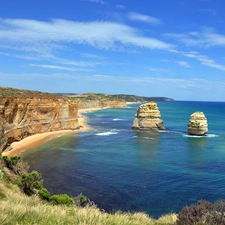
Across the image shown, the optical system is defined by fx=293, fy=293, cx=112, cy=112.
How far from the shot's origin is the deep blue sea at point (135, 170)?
23625mm

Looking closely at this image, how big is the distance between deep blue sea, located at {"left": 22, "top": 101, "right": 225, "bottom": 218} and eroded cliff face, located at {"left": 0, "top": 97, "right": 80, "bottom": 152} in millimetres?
4984

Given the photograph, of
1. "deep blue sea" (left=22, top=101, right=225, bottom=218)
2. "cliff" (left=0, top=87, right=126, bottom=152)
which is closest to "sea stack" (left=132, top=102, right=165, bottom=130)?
"deep blue sea" (left=22, top=101, right=225, bottom=218)

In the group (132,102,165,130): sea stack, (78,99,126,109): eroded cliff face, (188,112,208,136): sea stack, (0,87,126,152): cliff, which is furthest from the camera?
(78,99,126,109): eroded cliff face

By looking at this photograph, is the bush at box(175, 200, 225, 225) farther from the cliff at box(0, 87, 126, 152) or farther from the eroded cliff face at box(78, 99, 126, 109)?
the eroded cliff face at box(78, 99, 126, 109)

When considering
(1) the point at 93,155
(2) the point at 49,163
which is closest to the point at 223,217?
(2) the point at 49,163

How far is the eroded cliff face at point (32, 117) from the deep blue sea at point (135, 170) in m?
4.98

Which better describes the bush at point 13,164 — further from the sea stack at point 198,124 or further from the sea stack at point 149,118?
the sea stack at point 149,118

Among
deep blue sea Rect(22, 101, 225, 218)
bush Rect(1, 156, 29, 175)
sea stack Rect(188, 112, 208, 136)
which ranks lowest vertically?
deep blue sea Rect(22, 101, 225, 218)

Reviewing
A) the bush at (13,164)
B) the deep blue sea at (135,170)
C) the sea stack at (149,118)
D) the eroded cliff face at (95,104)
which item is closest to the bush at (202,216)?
the deep blue sea at (135,170)

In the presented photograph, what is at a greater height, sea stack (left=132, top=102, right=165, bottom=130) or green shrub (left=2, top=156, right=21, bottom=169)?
sea stack (left=132, top=102, right=165, bottom=130)

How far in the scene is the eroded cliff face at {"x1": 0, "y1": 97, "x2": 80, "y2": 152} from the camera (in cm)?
4265

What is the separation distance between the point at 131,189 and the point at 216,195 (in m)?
7.17

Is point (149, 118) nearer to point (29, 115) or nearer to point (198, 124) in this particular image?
point (198, 124)

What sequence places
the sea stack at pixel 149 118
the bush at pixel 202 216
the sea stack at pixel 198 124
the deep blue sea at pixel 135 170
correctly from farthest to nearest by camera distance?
the sea stack at pixel 149 118 < the sea stack at pixel 198 124 < the deep blue sea at pixel 135 170 < the bush at pixel 202 216
